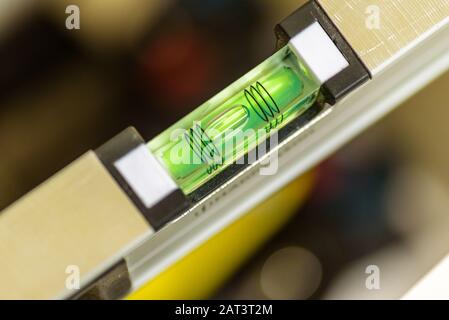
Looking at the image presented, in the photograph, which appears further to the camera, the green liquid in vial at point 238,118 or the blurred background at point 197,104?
the blurred background at point 197,104

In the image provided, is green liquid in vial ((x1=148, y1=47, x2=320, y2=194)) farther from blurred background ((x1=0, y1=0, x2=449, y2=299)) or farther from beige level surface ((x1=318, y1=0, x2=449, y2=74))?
blurred background ((x1=0, y1=0, x2=449, y2=299))

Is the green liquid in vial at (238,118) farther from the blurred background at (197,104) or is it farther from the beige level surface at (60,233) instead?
the blurred background at (197,104)

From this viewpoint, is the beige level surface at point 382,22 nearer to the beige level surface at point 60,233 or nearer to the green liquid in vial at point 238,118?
the green liquid in vial at point 238,118

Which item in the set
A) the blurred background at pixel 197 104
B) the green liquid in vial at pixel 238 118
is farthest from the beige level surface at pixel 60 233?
the blurred background at pixel 197 104

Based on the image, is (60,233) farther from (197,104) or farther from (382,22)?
(197,104)

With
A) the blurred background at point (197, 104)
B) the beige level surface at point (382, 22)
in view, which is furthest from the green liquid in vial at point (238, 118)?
the blurred background at point (197, 104)

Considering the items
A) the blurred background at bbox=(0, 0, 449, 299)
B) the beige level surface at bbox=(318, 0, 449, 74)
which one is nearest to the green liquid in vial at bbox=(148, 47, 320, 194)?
the beige level surface at bbox=(318, 0, 449, 74)
